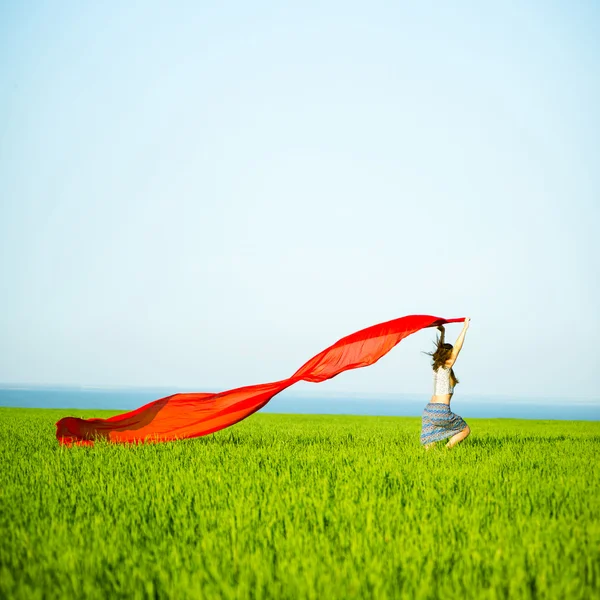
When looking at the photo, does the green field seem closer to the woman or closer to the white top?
the woman

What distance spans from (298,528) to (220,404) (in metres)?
6.12

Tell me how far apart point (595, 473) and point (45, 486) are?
20.9 ft

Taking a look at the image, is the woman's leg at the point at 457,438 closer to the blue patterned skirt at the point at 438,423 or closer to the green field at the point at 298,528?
the blue patterned skirt at the point at 438,423

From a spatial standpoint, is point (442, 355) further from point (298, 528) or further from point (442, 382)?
point (298, 528)

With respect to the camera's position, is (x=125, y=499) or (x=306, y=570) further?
(x=125, y=499)

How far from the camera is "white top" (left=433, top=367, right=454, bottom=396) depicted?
938 centimetres

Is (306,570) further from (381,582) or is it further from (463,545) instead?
(463,545)

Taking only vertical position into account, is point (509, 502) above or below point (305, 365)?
below

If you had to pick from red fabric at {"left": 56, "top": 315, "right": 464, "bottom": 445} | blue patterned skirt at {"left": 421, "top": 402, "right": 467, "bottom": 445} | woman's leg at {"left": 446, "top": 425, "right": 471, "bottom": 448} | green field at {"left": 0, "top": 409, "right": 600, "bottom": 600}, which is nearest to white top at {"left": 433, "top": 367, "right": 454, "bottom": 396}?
blue patterned skirt at {"left": 421, "top": 402, "right": 467, "bottom": 445}

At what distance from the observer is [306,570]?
3.68 metres

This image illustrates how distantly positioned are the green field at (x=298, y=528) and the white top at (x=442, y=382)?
4.15 feet

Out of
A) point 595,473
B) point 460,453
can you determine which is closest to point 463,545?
point 595,473

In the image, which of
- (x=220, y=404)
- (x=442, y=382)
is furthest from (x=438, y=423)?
(x=220, y=404)

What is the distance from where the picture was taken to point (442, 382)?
942 cm
